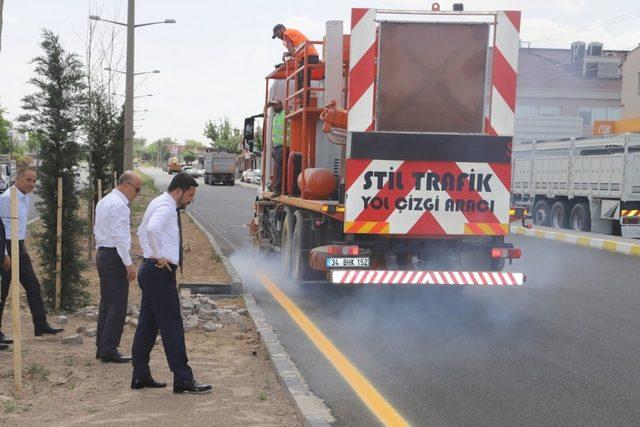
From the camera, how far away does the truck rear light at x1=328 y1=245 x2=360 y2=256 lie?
335 inches

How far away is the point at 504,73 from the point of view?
28.0 ft

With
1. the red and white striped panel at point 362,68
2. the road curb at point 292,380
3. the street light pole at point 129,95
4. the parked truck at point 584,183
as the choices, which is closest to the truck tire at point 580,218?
the parked truck at point 584,183

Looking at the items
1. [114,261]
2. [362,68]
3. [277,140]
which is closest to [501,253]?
[362,68]

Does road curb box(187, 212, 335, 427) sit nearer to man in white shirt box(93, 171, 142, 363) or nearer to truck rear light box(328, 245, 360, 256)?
truck rear light box(328, 245, 360, 256)

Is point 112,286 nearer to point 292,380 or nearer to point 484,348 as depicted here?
point 292,380

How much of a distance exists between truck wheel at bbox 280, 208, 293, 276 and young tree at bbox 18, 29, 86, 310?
305 cm

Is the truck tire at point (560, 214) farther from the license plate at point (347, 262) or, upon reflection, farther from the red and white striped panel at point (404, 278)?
the license plate at point (347, 262)

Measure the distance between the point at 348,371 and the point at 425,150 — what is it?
290 centimetres

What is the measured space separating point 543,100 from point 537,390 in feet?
179

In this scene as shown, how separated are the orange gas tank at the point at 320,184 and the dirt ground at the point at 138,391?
2.30 meters

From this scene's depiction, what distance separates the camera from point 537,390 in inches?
229

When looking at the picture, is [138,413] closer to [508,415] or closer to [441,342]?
[508,415]

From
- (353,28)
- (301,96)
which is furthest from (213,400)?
(301,96)

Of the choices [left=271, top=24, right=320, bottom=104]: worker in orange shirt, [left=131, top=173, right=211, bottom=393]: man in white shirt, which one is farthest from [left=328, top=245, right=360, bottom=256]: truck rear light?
[left=131, top=173, right=211, bottom=393]: man in white shirt
